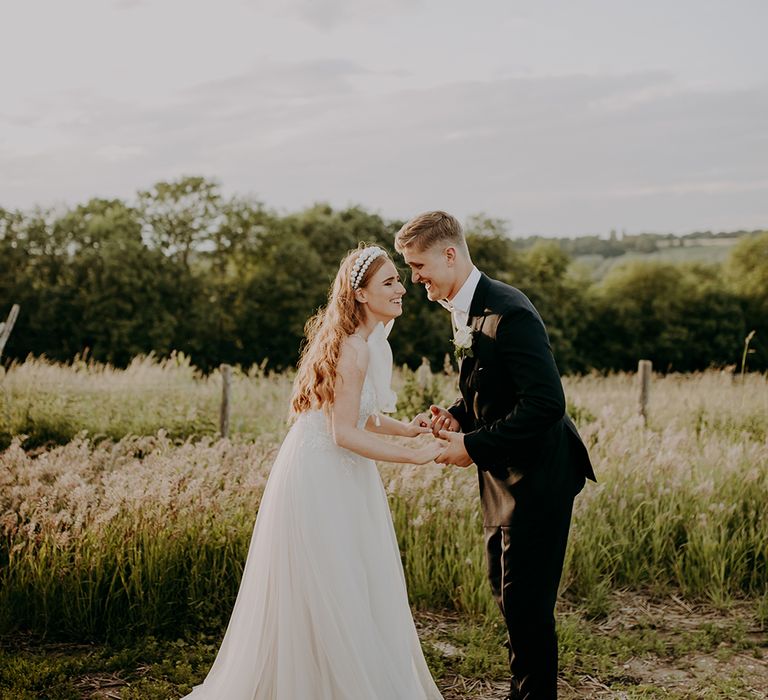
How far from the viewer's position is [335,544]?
12.5 ft

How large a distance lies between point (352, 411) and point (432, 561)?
2.34 m

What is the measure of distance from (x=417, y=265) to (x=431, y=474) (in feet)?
8.77

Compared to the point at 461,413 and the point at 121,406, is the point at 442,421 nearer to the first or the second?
the point at 461,413

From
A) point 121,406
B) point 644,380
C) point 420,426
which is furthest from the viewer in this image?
point 121,406

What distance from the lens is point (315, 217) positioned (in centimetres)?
3042

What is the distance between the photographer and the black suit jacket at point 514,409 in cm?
356

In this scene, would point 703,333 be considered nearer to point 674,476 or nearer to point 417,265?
point 674,476

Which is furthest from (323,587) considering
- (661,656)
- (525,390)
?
(661,656)

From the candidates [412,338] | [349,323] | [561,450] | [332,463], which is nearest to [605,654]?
[561,450]

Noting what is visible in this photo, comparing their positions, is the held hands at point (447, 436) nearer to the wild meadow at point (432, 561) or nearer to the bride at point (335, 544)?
the bride at point (335, 544)

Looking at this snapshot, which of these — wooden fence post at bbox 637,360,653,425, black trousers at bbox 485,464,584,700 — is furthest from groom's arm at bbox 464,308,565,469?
wooden fence post at bbox 637,360,653,425

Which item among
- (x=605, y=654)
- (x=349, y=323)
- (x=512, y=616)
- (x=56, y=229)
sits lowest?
(x=605, y=654)

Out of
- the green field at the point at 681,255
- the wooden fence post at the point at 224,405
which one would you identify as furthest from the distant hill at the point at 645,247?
the wooden fence post at the point at 224,405

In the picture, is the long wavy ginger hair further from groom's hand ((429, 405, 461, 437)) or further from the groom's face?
groom's hand ((429, 405, 461, 437))
